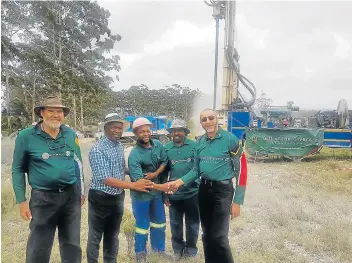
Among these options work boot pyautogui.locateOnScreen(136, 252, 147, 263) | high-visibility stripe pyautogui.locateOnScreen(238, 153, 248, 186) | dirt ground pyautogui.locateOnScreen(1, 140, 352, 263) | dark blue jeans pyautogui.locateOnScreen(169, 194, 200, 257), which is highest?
high-visibility stripe pyautogui.locateOnScreen(238, 153, 248, 186)

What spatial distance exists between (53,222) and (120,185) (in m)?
0.66

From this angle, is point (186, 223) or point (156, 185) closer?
point (156, 185)

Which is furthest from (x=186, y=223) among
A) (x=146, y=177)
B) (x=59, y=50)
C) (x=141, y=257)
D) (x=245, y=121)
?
(x=59, y=50)

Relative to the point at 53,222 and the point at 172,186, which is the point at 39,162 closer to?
the point at 53,222

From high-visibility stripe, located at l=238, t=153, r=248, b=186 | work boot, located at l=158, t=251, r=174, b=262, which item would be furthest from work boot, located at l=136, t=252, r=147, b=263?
high-visibility stripe, located at l=238, t=153, r=248, b=186

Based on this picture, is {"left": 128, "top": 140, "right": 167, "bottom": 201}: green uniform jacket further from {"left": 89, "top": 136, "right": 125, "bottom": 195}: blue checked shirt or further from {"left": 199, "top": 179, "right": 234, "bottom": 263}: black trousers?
{"left": 199, "top": 179, "right": 234, "bottom": 263}: black trousers

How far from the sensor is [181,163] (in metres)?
3.74

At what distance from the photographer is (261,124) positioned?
13.2 meters

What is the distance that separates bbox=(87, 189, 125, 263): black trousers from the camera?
10.6 feet

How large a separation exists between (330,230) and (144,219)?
2.75m

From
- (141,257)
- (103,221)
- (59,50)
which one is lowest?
(141,257)

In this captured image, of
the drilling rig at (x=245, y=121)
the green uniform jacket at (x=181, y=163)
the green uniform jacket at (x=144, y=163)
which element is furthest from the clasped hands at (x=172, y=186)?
the drilling rig at (x=245, y=121)

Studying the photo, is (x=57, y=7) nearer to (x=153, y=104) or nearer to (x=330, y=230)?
(x=330, y=230)

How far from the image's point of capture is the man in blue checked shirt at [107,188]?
3223 mm
